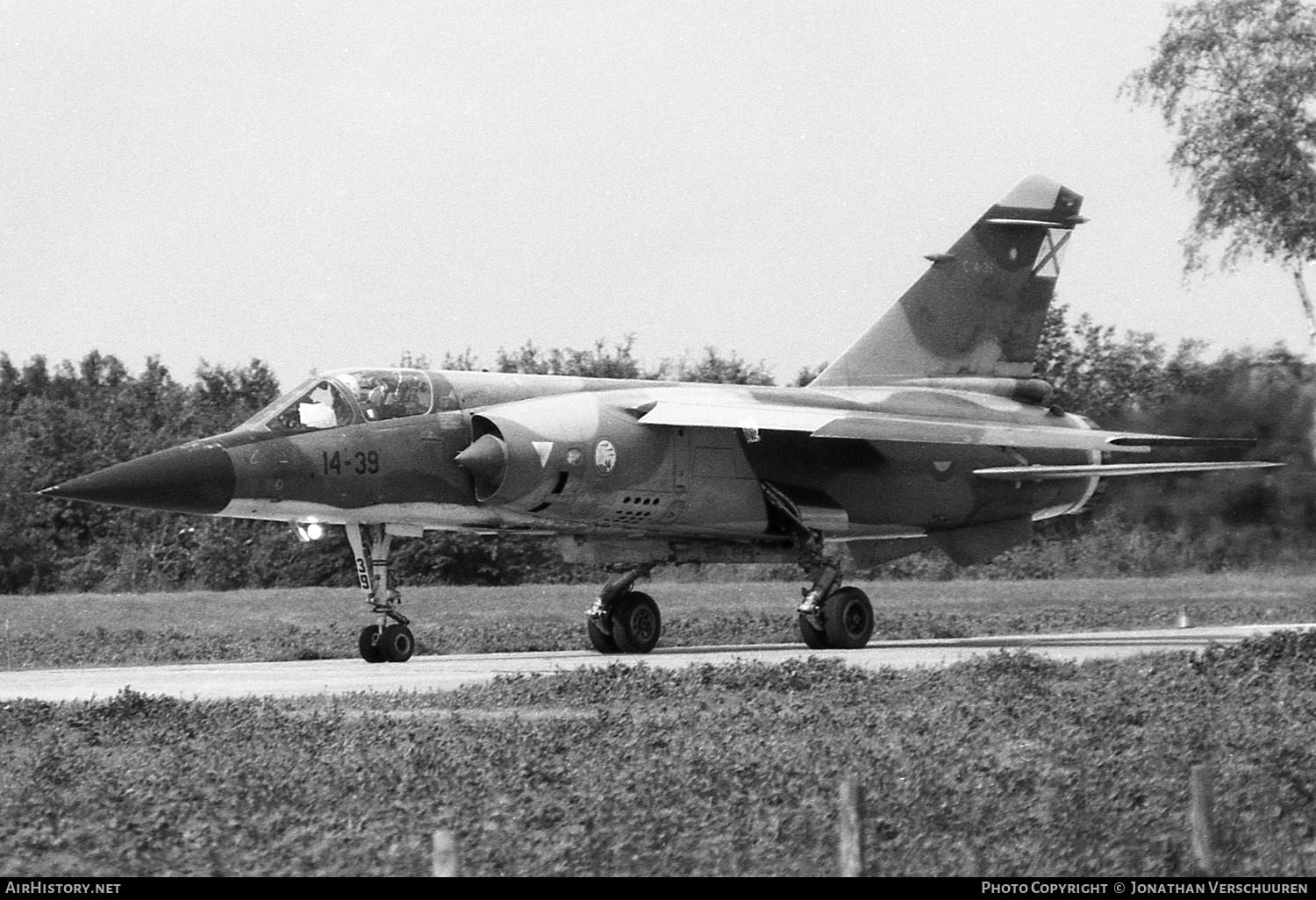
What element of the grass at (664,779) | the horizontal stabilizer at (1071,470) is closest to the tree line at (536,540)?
the horizontal stabilizer at (1071,470)

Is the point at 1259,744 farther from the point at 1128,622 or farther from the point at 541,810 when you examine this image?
the point at 1128,622

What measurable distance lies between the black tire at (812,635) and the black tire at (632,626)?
5.67 ft

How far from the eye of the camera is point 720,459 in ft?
70.3

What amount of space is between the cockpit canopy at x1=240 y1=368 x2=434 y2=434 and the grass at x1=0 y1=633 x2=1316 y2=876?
5.09 m

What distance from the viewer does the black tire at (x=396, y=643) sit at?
65.5 feet

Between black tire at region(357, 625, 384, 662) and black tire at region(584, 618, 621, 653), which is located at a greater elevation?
black tire at region(357, 625, 384, 662)

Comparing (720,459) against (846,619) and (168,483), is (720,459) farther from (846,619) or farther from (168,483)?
(168,483)

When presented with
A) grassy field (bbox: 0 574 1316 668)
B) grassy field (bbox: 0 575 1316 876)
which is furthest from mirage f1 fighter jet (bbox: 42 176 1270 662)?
grassy field (bbox: 0 575 1316 876)

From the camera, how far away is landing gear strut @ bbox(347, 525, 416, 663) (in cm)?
1995

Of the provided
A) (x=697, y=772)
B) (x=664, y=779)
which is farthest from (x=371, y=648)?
(x=664, y=779)

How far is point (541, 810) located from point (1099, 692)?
6213 millimetres

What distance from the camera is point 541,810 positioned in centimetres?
973

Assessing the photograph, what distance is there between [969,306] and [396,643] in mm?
9308

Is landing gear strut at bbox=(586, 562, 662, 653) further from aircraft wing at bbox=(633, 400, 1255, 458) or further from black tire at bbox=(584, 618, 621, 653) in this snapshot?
aircraft wing at bbox=(633, 400, 1255, 458)
